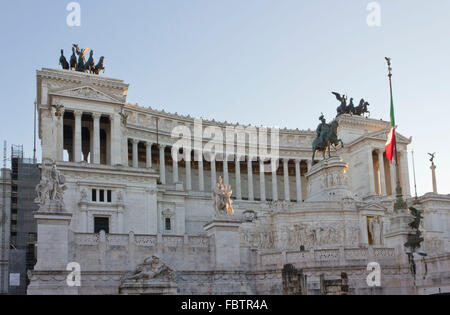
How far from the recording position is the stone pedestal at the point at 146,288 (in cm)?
3142

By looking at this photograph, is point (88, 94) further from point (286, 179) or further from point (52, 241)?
point (52, 241)

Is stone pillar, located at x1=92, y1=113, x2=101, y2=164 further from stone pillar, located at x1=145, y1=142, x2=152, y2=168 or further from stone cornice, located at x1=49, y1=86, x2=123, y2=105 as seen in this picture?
stone pillar, located at x1=145, y1=142, x2=152, y2=168

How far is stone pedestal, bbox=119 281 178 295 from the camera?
31422mm

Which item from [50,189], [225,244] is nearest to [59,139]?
[50,189]

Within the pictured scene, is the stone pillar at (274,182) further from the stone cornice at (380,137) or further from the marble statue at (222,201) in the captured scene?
the marble statue at (222,201)

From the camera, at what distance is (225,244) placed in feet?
114

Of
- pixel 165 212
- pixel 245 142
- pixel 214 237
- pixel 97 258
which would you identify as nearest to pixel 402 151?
pixel 245 142

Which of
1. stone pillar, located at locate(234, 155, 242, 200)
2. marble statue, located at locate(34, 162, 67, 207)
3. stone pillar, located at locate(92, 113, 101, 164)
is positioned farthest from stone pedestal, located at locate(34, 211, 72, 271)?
stone pillar, located at locate(234, 155, 242, 200)

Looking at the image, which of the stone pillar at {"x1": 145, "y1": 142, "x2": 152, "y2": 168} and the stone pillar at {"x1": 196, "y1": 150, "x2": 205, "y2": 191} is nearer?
the stone pillar at {"x1": 145, "y1": 142, "x2": 152, "y2": 168}

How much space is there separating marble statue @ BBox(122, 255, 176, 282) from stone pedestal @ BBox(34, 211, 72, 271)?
140 inches

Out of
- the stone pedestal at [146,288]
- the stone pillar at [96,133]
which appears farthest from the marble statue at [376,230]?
the stone pillar at [96,133]

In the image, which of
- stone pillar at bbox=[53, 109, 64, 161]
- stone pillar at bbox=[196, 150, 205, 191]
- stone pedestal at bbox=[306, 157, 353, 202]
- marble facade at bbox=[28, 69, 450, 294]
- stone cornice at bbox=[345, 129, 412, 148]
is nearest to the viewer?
marble facade at bbox=[28, 69, 450, 294]

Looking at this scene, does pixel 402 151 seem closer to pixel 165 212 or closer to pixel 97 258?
pixel 165 212
